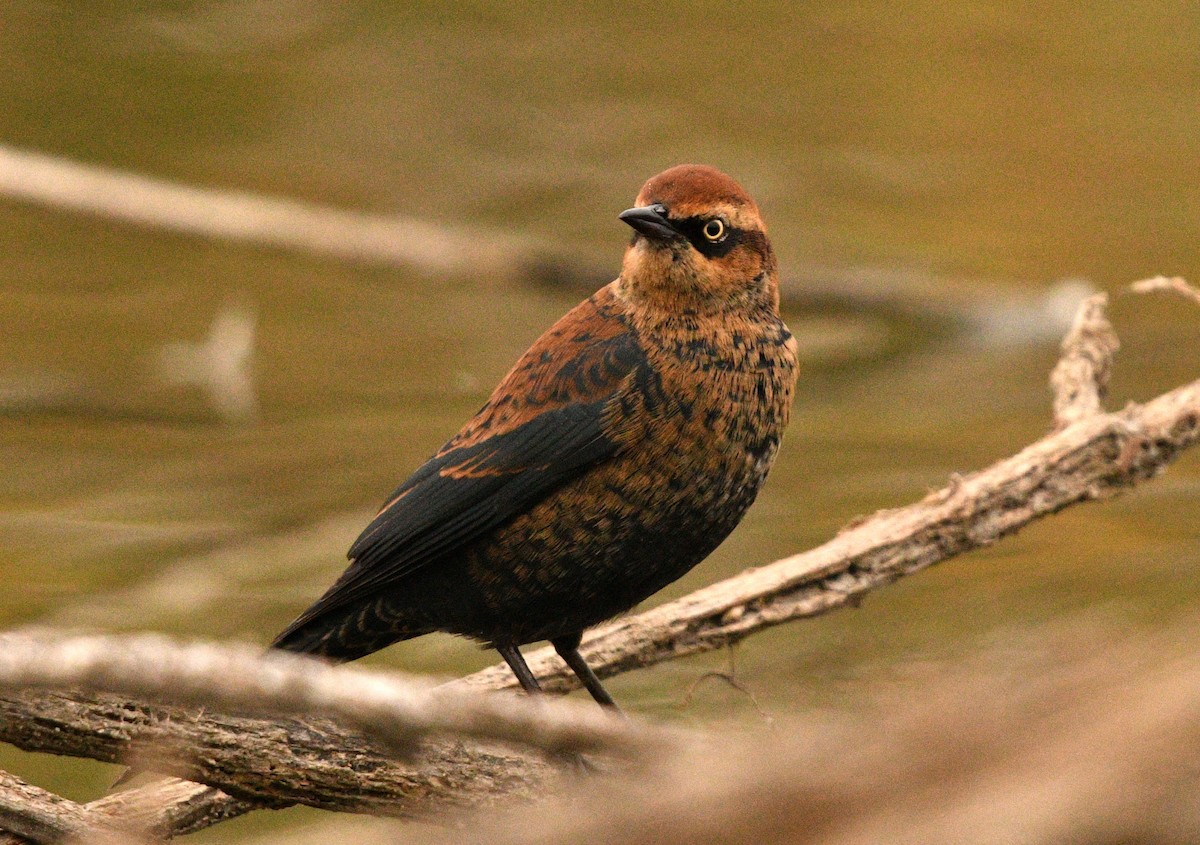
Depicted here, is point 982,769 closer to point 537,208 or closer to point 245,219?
point 245,219

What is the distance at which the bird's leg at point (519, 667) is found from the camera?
3.84 metres

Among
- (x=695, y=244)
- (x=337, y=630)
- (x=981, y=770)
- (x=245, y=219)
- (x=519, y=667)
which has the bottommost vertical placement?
(x=981, y=770)

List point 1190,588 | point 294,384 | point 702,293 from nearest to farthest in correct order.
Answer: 1. point 702,293
2. point 1190,588
3. point 294,384

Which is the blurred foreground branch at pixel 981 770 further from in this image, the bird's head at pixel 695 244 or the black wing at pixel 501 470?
the bird's head at pixel 695 244

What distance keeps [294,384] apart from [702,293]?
4866 mm

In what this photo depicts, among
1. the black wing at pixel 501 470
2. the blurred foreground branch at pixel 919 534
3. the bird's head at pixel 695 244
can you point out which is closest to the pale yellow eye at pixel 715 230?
the bird's head at pixel 695 244

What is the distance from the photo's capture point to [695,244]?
3.94 meters

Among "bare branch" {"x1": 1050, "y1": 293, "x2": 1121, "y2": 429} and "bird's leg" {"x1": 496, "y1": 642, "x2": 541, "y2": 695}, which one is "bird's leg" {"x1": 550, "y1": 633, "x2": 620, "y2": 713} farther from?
"bare branch" {"x1": 1050, "y1": 293, "x2": 1121, "y2": 429}

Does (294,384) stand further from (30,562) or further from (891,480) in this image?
(891,480)

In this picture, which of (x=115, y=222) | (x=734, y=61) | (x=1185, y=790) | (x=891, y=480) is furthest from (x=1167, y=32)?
(x=1185, y=790)

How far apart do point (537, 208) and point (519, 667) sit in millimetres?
5971

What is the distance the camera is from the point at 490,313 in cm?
934

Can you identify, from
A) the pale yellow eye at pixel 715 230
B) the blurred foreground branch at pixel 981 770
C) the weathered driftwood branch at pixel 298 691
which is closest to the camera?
the blurred foreground branch at pixel 981 770

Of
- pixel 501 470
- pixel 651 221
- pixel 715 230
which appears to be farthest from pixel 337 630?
pixel 715 230
